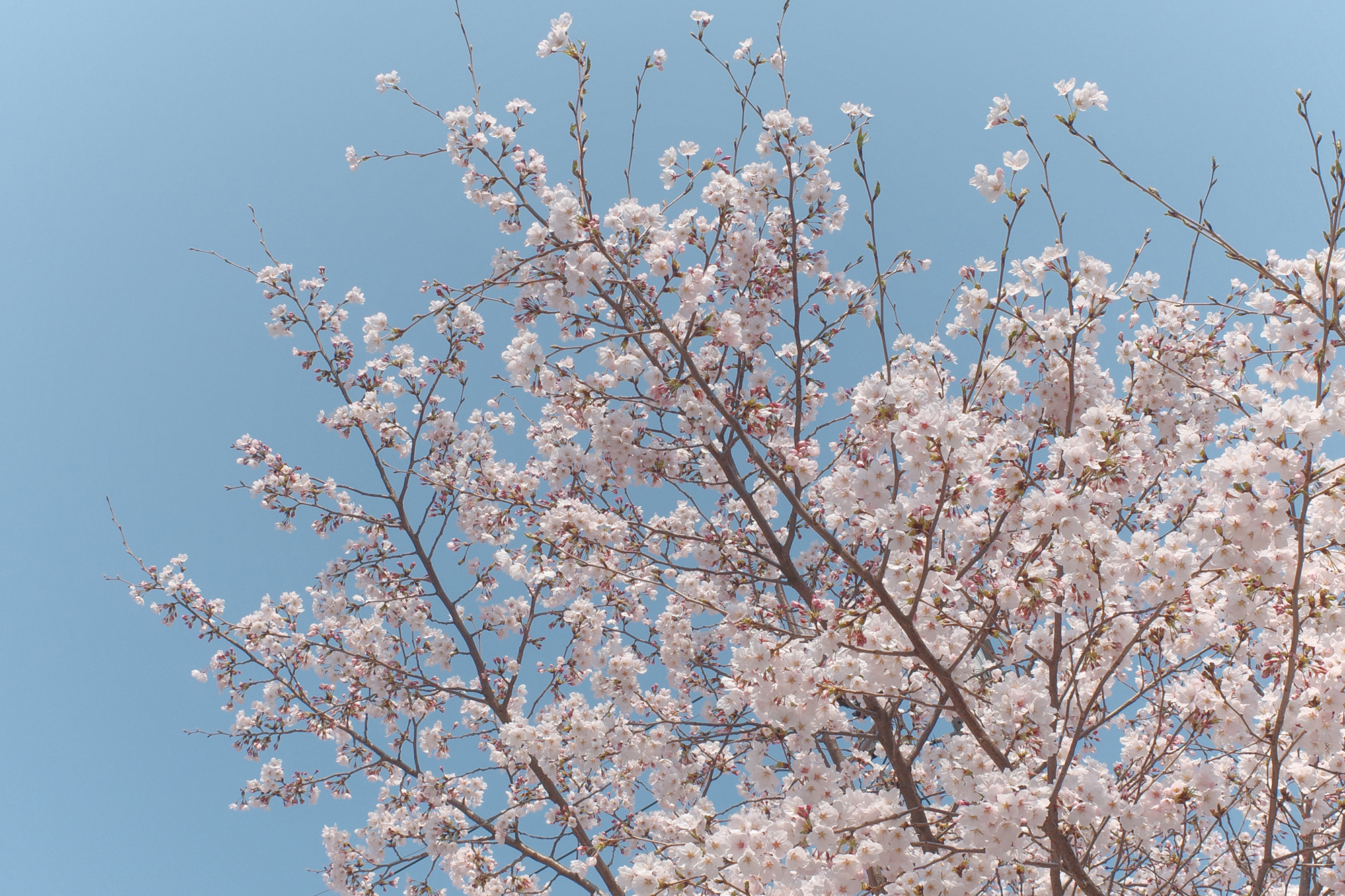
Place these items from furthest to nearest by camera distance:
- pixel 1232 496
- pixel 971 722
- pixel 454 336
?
pixel 454 336
pixel 971 722
pixel 1232 496

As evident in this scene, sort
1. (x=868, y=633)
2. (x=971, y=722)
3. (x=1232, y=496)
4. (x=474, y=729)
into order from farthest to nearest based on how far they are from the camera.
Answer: (x=474, y=729) → (x=868, y=633) → (x=971, y=722) → (x=1232, y=496)

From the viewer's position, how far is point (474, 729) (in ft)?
24.9

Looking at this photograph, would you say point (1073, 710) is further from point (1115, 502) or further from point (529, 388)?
point (529, 388)

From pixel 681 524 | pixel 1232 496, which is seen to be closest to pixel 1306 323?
pixel 1232 496

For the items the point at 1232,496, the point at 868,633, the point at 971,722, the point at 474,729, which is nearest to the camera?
the point at 1232,496

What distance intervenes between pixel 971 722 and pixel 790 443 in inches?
90.0

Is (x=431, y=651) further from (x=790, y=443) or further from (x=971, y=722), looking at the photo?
(x=971, y=722)

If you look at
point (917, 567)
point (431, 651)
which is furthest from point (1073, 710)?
point (431, 651)

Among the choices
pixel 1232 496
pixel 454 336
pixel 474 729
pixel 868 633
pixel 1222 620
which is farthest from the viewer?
pixel 474 729

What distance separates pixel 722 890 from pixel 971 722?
5.25 feet

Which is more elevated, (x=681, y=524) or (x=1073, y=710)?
(x=681, y=524)

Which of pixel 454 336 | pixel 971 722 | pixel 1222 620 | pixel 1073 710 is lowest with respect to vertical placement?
pixel 971 722

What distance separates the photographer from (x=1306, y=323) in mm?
3777

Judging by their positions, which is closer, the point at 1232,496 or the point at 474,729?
the point at 1232,496
